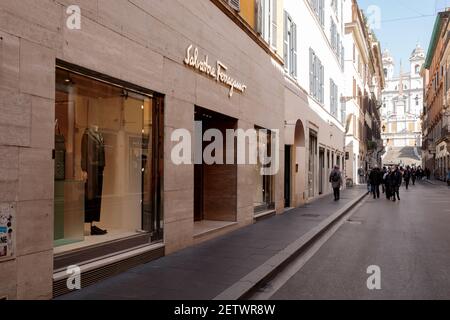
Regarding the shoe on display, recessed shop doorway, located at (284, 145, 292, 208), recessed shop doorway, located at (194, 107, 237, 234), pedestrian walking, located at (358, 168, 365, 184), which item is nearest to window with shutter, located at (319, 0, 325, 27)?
recessed shop doorway, located at (284, 145, 292, 208)

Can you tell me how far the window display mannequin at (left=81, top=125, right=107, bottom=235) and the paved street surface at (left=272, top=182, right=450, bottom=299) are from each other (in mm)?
3037

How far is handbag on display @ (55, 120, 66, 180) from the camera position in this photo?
645 cm

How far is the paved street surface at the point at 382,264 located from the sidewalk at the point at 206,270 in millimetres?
671

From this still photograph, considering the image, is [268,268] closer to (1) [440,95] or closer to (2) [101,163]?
(2) [101,163]

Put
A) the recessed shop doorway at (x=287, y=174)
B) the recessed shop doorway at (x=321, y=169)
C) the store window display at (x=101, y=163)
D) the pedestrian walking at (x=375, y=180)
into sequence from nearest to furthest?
the store window display at (x=101, y=163) < the recessed shop doorway at (x=287, y=174) < the recessed shop doorway at (x=321, y=169) < the pedestrian walking at (x=375, y=180)

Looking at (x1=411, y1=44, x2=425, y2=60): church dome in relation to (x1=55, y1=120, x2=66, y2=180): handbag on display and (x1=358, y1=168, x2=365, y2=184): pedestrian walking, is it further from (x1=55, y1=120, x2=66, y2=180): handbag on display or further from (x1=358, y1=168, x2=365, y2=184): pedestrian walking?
(x1=55, y1=120, x2=66, y2=180): handbag on display

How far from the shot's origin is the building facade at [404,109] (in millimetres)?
122938

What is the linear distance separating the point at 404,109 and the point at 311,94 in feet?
431

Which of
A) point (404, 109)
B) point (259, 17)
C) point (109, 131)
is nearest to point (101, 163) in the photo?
point (109, 131)

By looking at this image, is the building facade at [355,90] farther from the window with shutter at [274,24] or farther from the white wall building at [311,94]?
the window with shutter at [274,24]

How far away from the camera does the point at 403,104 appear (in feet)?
473

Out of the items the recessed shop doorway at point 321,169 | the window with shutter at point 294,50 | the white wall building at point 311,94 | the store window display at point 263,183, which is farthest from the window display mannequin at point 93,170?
the recessed shop doorway at point 321,169
